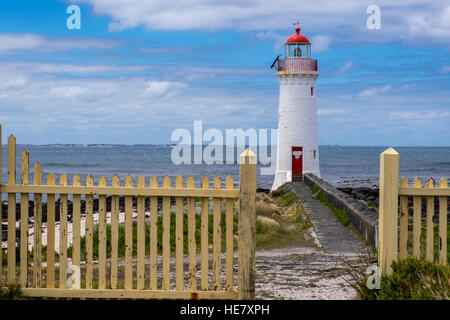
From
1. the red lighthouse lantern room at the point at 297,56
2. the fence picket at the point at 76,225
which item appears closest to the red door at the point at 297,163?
the red lighthouse lantern room at the point at 297,56

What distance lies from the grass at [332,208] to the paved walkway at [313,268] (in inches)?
13.1

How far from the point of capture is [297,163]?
28.3 metres

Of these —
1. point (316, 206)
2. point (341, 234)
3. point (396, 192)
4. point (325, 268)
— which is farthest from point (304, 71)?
Answer: point (396, 192)

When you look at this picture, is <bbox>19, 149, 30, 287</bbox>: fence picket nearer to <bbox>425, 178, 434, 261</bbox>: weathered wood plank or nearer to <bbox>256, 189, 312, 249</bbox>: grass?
<bbox>425, 178, 434, 261</bbox>: weathered wood plank

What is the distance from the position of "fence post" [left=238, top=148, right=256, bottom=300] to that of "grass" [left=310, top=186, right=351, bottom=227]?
7007 millimetres

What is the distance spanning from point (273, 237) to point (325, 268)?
344 centimetres

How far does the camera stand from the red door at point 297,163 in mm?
28094

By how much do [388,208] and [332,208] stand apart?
9903 mm

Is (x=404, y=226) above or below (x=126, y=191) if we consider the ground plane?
below

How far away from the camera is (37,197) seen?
6496mm

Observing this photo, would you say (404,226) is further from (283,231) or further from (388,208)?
(283,231)

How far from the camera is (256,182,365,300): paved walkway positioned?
696 centimetres

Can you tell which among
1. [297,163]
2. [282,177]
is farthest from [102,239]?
[282,177]
